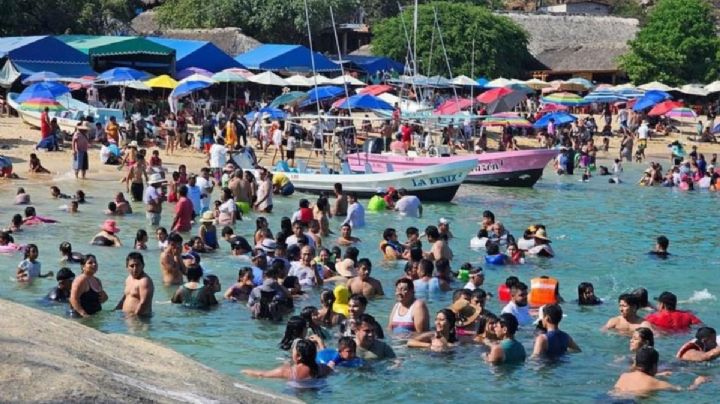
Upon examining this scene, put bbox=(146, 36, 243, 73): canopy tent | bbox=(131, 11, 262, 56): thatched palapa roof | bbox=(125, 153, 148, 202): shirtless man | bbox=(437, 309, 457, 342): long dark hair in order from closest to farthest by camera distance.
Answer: bbox=(437, 309, 457, 342): long dark hair, bbox=(125, 153, 148, 202): shirtless man, bbox=(146, 36, 243, 73): canopy tent, bbox=(131, 11, 262, 56): thatched palapa roof

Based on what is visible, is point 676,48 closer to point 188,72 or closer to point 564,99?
point 564,99

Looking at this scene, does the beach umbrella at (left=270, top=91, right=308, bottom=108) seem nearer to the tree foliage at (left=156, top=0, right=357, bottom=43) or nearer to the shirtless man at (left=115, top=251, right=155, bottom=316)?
the tree foliage at (left=156, top=0, right=357, bottom=43)

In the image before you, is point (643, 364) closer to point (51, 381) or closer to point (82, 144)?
point (51, 381)

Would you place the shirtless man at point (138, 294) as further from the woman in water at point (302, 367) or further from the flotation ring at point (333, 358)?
the flotation ring at point (333, 358)

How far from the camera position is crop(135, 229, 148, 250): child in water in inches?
724

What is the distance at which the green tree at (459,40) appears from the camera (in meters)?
55.8

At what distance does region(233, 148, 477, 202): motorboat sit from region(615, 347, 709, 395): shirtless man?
15.4m

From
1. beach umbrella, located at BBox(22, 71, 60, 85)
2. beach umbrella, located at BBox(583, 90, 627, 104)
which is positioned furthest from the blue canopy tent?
beach umbrella, located at BBox(22, 71, 60, 85)

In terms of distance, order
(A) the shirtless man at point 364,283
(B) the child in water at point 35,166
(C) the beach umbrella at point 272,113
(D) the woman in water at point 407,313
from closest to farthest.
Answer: (D) the woman in water at point 407,313
(A) the shirtless man at point 364,283
(B) the child in water at point 35,166
(C) the beach umbrella at point 272,113

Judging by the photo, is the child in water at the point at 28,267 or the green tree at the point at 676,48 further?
the green tree at the point at 676,48

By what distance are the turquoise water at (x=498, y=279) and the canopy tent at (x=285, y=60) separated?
18535mm

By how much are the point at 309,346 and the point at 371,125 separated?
103ft

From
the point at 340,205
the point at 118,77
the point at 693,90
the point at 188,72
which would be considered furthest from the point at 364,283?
the point at 693,90

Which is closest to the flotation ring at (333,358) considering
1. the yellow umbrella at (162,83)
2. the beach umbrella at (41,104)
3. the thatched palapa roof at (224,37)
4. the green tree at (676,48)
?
the beach umbrella at (41,104)
